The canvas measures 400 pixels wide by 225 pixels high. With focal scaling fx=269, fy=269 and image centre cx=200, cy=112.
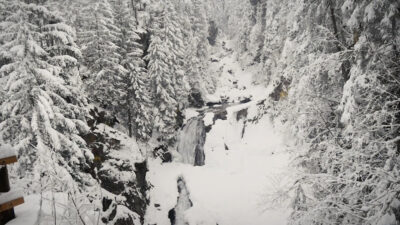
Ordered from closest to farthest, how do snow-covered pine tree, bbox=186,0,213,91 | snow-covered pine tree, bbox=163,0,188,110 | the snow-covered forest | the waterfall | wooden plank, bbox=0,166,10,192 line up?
wooden plank, bbox=0,166,10,192 → the snow-covered forest → the waterfall → snow-covered pine tree, bbox=163,0,188,110 → snow-covered pine tree, bbox=186,0,213,91

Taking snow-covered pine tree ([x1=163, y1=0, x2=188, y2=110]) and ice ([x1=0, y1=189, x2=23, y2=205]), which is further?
snow-covered pine tree ([x1=163, y1=0, x2=188, y2=110])

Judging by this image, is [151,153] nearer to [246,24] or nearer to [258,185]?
[258,185]

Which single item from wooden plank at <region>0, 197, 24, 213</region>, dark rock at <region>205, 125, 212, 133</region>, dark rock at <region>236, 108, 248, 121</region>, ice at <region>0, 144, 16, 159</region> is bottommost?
dark rock at <region>205, 125, 212, 133</region>

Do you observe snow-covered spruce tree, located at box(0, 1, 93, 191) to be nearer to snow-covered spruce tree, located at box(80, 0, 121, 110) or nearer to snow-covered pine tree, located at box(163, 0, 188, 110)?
snow-covered spruce tree, located at box(80, 0, 121, 110)

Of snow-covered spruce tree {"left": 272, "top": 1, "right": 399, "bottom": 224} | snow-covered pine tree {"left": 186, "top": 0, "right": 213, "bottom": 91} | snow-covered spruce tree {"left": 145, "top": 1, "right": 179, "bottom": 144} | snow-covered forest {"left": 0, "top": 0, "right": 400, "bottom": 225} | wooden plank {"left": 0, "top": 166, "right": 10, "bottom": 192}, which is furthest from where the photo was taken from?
snow-covered pine tree {"left": 186, "top": 0, "right": 213, "bottom": 91}

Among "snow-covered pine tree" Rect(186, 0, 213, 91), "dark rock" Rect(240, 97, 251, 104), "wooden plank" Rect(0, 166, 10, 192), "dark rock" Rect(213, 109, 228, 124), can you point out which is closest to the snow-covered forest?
"wooden plank" Rect(0, 166, 10, 192)

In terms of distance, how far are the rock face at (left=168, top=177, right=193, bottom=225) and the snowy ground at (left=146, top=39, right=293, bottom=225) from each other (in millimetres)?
422

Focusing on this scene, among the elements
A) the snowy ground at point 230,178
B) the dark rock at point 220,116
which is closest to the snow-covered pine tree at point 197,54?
the dark rock at point 220,116

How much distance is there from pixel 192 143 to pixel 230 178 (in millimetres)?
7434

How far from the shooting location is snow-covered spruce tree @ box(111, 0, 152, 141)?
25094mm

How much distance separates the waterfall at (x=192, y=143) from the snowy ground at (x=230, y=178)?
0.80 meters

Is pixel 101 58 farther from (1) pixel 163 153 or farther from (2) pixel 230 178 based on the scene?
(2) pixel 230 178

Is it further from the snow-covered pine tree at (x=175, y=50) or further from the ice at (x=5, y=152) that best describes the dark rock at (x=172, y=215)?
the ice at (x=5, y=152)

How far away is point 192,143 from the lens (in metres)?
31.6
